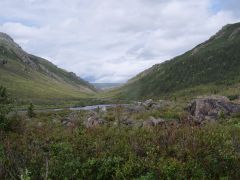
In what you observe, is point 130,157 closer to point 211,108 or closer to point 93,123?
point 93,123

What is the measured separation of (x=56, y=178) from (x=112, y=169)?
142 cm

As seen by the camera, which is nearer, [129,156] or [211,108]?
[129,156]

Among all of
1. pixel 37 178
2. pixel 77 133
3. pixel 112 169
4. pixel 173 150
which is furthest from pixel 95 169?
pixel 77 133

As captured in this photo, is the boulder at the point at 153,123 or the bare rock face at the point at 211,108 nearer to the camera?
the boulder at the point at 153,123

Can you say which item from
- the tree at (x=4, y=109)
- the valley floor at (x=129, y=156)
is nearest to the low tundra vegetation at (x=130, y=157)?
the valley floor at (x=129, y=156)

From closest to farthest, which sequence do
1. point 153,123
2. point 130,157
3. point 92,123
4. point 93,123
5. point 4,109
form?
point 130,157
point 4,109
point 153,123
point 93,123
point 92,123

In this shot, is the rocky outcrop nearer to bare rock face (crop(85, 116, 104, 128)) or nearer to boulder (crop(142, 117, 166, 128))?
bare rock face (crop(85, 116, 104, 128))

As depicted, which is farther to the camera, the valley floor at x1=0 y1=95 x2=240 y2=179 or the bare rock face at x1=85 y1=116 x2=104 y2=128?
the bare rock face at x1=85 y1=116 x2=104 y2=128

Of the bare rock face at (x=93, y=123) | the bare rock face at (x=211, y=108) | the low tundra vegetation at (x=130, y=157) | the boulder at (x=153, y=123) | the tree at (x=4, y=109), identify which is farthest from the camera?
the bare rock face at (x=211, y=108)

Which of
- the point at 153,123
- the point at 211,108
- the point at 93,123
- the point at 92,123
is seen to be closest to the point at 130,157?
the point at 153,123

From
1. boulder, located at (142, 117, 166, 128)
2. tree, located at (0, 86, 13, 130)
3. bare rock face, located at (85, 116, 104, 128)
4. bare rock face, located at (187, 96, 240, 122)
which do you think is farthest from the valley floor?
bare rock face, located at (187, 96, 240, 122)

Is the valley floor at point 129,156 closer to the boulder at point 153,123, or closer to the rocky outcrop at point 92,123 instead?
the rocky outcrop at point 92,123

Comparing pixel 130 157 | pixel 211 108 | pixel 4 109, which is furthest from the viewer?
pixel 211 108

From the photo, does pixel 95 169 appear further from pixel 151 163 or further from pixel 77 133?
pixel 77 133
